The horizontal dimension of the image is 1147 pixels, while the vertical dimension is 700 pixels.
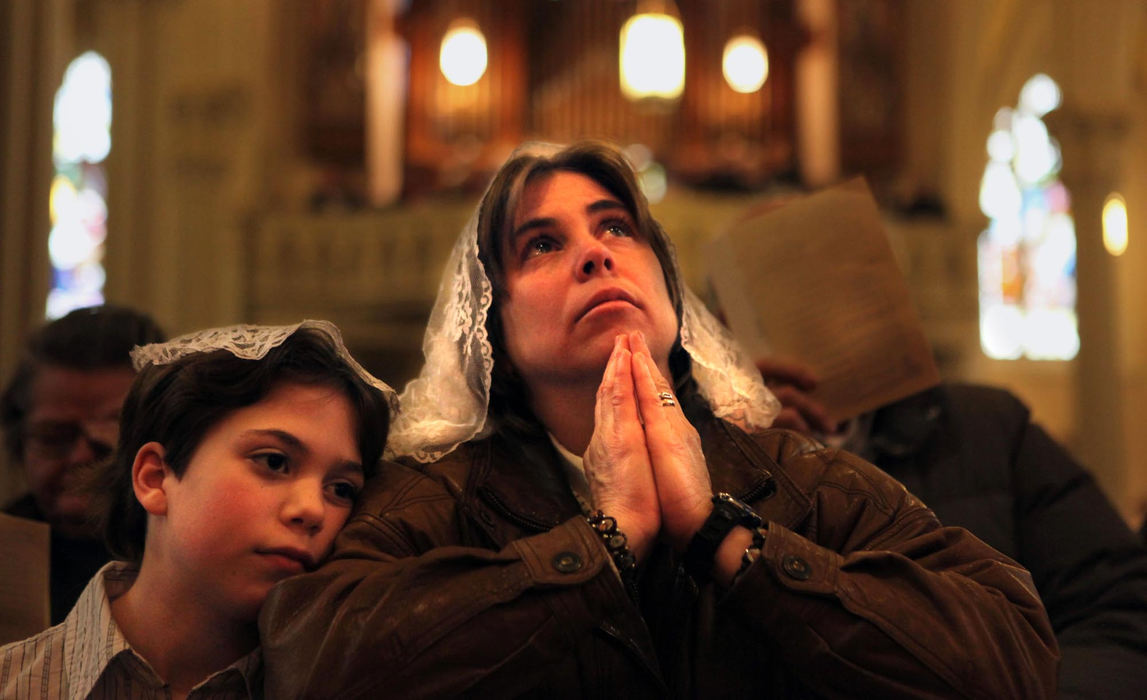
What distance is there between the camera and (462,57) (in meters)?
13.4

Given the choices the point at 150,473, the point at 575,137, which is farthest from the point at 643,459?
the point at 575,137

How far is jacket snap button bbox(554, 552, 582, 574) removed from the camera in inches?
61.8

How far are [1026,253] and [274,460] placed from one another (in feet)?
48.9

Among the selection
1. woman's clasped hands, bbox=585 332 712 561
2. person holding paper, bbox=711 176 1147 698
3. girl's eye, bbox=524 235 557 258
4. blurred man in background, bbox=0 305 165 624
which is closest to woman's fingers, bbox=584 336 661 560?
woman's clasped hands, bbox=585 332 712 561

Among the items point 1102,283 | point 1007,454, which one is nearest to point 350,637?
point 1007,454

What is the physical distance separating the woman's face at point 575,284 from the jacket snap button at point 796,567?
0.46 m

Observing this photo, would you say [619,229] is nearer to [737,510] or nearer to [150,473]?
[737,510]

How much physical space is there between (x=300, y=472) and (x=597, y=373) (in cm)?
46

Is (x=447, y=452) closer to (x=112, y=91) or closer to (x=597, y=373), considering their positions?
(x=597, y=373)

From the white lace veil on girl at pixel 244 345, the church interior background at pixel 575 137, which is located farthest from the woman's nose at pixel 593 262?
the church interior background at pixel 575 137

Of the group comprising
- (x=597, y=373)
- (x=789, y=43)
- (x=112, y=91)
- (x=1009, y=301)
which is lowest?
(x=1009, y=301)

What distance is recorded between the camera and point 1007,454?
8.89 feet

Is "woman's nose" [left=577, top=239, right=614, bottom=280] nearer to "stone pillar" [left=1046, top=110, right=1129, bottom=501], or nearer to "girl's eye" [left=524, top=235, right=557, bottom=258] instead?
"girl's eye" [left=524, top=235, right=557, bottom=258]

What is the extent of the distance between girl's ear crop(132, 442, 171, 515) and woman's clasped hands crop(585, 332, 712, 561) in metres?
0.63
